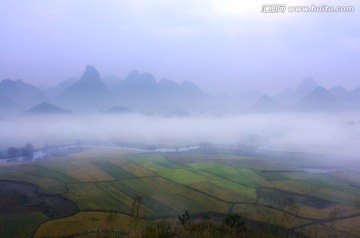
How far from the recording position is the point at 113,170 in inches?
2197

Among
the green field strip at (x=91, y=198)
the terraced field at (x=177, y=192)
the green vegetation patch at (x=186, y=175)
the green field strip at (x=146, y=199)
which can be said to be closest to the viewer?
the terraced field at (x=177, y=192)

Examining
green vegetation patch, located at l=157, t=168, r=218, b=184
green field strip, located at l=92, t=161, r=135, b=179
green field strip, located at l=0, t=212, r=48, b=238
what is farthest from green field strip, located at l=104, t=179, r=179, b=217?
green field strip, located at l=0, t=212, r=48, b=238

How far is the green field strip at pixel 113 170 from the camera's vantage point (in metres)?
51.2

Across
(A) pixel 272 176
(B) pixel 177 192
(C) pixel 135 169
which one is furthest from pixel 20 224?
(A) pixel 272 176

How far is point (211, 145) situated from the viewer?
102062 millimetres

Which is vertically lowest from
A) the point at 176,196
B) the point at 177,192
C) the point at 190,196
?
the point at 190,196

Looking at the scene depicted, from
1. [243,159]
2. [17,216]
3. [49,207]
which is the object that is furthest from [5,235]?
[243,159]

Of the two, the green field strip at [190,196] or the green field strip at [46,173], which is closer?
the green field strip at [190,196]

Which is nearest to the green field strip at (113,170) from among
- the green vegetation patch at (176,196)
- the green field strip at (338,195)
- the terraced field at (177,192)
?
the terraced field at (177,192)

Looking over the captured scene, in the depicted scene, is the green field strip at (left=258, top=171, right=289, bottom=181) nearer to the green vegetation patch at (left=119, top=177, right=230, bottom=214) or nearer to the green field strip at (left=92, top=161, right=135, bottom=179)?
the green vegetation patch at (left=119, top=177, right=230, bottom=214)

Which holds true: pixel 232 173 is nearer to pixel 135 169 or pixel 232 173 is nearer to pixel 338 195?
pixel 135 169

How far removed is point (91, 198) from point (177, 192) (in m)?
11.1

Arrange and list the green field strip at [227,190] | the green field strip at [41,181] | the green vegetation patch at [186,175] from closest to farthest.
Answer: the green field strip at [227,190]
the green field strip at [41,181]
the green vegetation patch at [186,175]

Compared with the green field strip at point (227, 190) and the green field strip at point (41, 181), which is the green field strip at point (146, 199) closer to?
the green field strip at point (41, 181)
